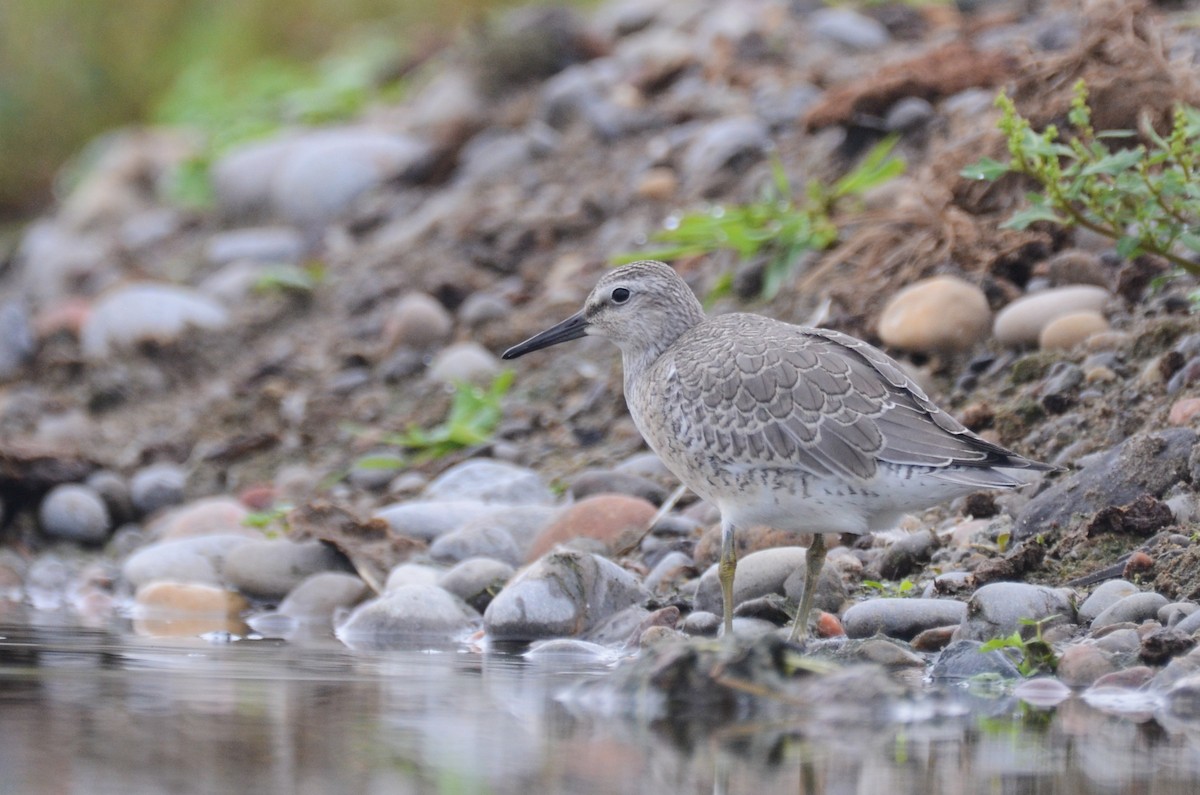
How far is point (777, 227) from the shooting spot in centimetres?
845

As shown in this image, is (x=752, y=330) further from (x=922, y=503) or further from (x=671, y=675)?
(x=671, y=675)

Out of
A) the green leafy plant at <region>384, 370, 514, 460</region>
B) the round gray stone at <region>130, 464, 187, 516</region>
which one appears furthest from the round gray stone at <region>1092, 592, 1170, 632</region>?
the round gray stone at <region>130, 464, 187, 516</region>

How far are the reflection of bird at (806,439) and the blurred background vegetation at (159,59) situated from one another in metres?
11.7

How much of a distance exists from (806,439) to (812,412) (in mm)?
107

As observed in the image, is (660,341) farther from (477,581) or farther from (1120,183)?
(1120,183)

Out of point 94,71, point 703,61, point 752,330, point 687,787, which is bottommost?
point 687,787

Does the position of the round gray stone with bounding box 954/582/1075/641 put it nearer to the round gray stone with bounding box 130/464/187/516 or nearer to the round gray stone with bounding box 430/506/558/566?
the round gray stone with bounding box 430/506/558/566

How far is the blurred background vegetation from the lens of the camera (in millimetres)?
17219

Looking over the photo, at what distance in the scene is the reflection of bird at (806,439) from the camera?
17.0ft

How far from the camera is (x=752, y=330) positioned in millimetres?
5742

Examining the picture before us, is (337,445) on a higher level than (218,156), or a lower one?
lower

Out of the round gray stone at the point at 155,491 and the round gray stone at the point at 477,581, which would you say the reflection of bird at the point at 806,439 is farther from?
the round gray stone at the point at 155,491

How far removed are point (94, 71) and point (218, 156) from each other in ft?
13.8

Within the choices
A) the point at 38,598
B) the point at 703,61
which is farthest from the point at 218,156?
the point at 38,598
